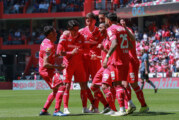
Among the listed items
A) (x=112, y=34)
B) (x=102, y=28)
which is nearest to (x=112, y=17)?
(x=112, y=34)

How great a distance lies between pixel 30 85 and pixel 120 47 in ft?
94.9

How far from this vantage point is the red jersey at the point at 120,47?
11.8 metres

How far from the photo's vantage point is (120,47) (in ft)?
38.9

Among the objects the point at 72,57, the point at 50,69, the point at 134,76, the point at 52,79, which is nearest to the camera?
the point at 52,79

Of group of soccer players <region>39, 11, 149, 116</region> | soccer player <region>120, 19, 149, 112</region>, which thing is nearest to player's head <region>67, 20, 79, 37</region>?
group of soccer players <region>39, 11, 149, 116</region>

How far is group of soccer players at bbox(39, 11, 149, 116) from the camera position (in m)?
11.8

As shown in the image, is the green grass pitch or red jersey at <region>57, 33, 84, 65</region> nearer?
the green grass pitch

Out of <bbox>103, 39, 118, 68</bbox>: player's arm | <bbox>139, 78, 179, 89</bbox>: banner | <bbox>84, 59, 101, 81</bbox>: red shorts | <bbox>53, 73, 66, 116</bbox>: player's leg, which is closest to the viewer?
<bbox>103, 39, 118, 68</bbox>: player's arm

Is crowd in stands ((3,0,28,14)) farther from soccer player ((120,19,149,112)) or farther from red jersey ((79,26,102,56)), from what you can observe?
soccer player ((120,19,149,112))

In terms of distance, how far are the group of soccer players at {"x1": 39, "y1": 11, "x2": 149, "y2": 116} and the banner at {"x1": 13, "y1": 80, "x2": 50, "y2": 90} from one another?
25.9 m

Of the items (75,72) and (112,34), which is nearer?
(112,34)

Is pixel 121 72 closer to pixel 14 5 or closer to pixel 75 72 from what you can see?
pixel 75 72

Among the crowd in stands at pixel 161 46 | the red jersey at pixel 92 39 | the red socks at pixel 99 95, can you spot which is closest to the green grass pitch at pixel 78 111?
the red socks at pixel 99 95

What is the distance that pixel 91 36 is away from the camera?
1359 cm
